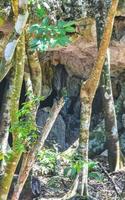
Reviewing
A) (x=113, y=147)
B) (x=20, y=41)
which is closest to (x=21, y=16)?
(x=20, y=41)

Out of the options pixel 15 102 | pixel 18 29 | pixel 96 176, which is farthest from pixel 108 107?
pixel 18 29

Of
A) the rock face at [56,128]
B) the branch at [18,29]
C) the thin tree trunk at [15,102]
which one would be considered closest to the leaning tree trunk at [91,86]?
the thin tree trunk at [15,102]

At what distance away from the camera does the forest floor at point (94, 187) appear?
567 cm

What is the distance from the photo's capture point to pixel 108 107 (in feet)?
21.3

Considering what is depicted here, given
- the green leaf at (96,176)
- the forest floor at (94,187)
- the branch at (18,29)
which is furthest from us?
the green leaf at (96,176)

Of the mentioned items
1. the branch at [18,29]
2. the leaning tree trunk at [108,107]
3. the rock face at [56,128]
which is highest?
the branch at [18,29]

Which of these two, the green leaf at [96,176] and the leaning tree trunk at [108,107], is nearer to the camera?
the green leaf at [96,176]

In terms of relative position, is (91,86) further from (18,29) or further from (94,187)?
(94,187)

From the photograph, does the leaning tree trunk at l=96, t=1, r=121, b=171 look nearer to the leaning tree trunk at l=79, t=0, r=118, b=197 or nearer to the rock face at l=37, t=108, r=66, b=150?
the leaning tree trunk at l=79, t=0, r=118, b=197

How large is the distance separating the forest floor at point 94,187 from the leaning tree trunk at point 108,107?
0.27 m

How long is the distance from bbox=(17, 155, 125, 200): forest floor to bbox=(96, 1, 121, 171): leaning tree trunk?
27cm

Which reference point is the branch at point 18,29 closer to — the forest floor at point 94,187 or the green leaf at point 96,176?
→ the forest floor at point 94,187

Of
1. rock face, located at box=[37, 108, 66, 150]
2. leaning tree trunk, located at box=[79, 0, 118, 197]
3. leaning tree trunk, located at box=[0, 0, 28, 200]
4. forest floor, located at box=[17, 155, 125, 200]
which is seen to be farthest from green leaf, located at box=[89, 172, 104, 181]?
rock face, located at box=[37, 108, 66, 150]

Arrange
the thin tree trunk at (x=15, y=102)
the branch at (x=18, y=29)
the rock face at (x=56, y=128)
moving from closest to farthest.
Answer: the branch at (x=18, y=29) < the thin tree trunk at (x=15, y=102) < the rock face at (x=56, y=128)
